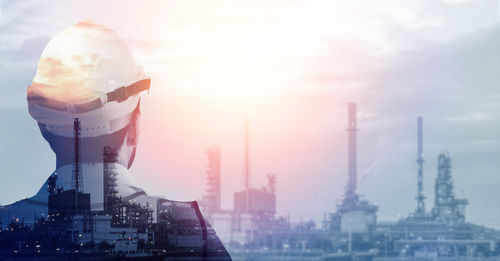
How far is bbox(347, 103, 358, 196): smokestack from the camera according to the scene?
145 ft

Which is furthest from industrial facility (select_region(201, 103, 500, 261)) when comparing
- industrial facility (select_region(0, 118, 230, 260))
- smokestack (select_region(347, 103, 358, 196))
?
industrial facility (select_region(0, 118, 230, 260))

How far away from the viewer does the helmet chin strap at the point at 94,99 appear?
65.4ft

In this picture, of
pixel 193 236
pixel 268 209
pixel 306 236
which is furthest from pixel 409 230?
pixel 193 236

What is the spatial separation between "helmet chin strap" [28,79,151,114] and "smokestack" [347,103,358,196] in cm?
2492

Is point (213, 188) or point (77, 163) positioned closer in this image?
point (77, 163)

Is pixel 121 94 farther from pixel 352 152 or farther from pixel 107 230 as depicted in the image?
pixel 352 152

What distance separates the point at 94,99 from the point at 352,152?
2768 centimetres

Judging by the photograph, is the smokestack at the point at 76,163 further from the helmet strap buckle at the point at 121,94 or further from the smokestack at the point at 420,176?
the smokestack at the point at 420,176

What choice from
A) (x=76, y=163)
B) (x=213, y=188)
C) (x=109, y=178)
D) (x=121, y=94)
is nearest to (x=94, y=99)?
(x=121, y=94)

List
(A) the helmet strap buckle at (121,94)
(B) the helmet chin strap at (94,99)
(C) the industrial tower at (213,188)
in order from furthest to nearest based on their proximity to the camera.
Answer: (C) the industrial tower at (213,188), (A) the helmet strap buckle at (121,94), (B) the helmet chin strap at (94,99)

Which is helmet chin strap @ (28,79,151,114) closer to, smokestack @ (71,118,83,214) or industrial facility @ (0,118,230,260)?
smokestack @ (71,118,83,214)

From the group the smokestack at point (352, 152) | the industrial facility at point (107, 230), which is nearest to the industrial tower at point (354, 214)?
the smokestack at point (352, 152)

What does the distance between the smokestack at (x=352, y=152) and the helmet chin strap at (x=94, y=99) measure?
2492cm

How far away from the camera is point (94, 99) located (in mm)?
19891
